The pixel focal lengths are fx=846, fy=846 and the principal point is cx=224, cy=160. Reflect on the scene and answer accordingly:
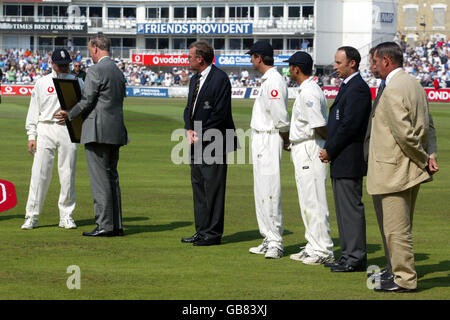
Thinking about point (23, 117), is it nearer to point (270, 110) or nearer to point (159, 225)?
point (159, 225)

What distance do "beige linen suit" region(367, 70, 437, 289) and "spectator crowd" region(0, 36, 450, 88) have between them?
2495 inches

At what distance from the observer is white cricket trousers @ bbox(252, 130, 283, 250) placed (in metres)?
10.2

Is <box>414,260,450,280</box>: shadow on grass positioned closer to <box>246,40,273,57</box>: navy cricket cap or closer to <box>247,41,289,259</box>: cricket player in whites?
<box>247,41,289,259</box>: cricket player in whites

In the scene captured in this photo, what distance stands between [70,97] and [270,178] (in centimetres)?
312

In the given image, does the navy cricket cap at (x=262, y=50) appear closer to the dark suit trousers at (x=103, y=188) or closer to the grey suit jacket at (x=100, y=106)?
the grey suit jacket at (x=100, y=106)

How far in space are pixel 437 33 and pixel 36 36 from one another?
166ft

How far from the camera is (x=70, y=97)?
11.5 meters

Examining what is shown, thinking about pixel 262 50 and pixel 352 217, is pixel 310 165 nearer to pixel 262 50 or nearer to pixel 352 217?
pixel 352 217

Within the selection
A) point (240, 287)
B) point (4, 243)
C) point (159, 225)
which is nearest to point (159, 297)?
point (240, 287)

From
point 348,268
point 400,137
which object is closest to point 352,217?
point 348,268

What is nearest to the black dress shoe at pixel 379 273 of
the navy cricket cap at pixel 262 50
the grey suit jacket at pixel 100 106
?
the navy cricket cap at pixel 262 50

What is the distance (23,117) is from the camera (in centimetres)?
3959

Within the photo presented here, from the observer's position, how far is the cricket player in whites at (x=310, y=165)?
382 inches

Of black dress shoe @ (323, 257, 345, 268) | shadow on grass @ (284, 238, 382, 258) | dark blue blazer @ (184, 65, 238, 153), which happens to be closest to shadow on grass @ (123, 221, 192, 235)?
dark blue blazer @ (184, 65, 238, 153)
